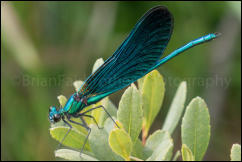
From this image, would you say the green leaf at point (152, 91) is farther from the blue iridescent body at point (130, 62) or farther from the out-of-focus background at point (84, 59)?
the out-of-focus background at point (84, 59)

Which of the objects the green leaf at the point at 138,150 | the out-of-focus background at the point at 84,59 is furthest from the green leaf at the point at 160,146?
the out-of-focus background at the point at 84,59

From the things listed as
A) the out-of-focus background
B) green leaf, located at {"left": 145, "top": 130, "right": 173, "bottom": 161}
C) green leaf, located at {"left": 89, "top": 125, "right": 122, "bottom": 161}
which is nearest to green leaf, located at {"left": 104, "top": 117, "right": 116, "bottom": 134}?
green leaf, located at {"left": 89, "top": 125, "right": 122, "bottom": 161}

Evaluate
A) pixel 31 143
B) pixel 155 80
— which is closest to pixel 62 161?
pixel 31 143

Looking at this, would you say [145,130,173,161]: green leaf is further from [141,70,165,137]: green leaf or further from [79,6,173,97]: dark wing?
[79,6,173,97]: dark wing

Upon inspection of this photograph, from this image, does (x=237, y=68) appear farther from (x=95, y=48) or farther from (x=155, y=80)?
(x=155, y=80)

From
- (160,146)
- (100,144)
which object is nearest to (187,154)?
(160,146)

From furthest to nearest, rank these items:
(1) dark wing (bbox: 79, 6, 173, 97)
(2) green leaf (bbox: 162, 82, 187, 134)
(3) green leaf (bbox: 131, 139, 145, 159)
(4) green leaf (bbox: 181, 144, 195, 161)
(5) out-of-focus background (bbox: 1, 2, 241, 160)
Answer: (5) out-of-focus background (bbox: 1, 2, 241, 160) < (1) dark wing (bbox: 79, 6, 173, 97) < (2) green leaf (bbox: 162, 82, 187, 134) < (3) green leaf (bbox: 131, 139, 145, 159) < (4) green leaf (bbox: 181, 144, 195, 161)
